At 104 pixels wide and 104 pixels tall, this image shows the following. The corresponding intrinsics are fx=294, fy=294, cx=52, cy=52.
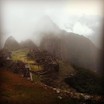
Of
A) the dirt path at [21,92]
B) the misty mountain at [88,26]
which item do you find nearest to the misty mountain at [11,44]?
the dirt path at [21,92]

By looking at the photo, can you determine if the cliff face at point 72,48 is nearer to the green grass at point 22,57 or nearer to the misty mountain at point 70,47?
the misty mountain at point 70,47

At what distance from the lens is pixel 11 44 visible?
593cm

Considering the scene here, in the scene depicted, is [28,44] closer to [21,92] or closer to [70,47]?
[70,47]

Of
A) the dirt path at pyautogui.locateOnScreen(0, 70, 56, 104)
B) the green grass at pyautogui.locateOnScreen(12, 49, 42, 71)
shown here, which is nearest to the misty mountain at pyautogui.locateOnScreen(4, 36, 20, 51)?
the green grass at pyautogui.locateOnScreen(12, 49, 42, 71)

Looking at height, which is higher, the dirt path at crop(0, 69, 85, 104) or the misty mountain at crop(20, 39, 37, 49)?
the misty mountain at crop(20, 39, 37, 49)

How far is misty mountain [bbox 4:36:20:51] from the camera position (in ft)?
19.4

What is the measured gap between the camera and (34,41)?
5969mm

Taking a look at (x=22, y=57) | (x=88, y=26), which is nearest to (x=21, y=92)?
(x=22, y=57)

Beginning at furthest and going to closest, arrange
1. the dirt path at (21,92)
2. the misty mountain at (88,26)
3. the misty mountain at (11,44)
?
1. the misty mountain at (88,26)
2. the misty mountain at (11,44)
3. the dirt path at (21,92)

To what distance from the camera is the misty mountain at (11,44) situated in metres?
5.91

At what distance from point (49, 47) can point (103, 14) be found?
1.33 m

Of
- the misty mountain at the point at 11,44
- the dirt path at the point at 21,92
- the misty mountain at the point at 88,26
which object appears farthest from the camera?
the misty mountain at the point at 88,26

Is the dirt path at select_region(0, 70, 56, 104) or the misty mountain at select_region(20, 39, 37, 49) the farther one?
the misty mountain at select_region(20, 39, 37, 49)

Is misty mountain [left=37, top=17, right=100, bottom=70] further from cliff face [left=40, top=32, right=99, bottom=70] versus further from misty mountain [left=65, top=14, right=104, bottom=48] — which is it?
misty mountain [left=65, top=14, right=104, bottom=48]
